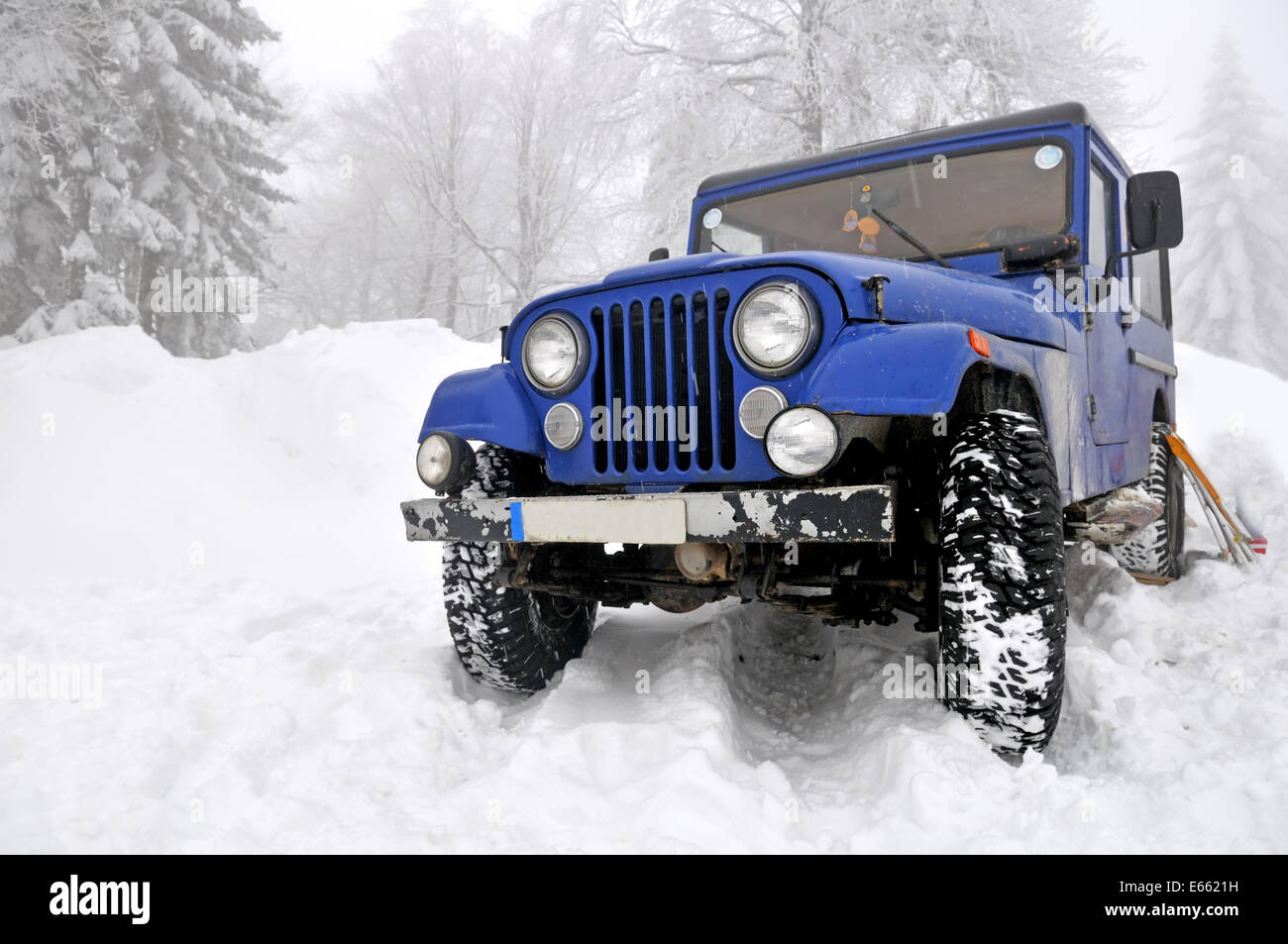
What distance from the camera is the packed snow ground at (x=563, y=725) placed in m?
2.12

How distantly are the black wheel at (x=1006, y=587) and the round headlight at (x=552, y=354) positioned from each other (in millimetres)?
1186

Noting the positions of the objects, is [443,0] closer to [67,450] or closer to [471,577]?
[67,450]

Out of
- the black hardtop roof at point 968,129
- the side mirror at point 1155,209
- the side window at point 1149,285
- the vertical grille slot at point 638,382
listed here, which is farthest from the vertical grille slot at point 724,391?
the side window at point 1149,285

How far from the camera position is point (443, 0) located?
1839 centimetres

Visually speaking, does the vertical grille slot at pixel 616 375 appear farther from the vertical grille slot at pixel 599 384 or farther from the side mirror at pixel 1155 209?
the side mirror at pixel 1155 209

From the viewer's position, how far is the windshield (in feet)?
11.0

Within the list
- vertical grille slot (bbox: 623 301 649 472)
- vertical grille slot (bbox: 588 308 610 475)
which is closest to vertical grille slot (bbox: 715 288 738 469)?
vertical grille slot (bbox: 623 301 649 472)

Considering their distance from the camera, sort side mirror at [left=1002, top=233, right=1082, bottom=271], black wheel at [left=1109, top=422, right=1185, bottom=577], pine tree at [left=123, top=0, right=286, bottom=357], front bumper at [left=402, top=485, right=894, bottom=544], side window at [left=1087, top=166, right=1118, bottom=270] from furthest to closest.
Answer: pine tree at [left=123, top=0, right=286, bottom=357] < black wheel at [left=1109, top=422, right=1185, bottom=577] < side window at [left=1087, top=166, right=1118, bottom=270] < side mirror at [left=1002, top=233, right=1082, bottom=271] < front bumper at [left=402, top=485, right=894, bottom=544]

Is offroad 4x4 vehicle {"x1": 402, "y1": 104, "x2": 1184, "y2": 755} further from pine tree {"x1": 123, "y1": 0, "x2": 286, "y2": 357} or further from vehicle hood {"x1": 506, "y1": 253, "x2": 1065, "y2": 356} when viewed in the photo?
pine tree {"x1": 123, "y1": 0, "x2": 286, "y2": 357}

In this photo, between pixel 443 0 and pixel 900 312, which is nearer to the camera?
pixel 900 312

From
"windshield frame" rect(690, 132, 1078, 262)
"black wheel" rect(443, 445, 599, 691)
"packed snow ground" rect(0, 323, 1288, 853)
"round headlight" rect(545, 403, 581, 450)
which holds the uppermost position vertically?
"windshield frame" rect(690, 132, 1078, 262)

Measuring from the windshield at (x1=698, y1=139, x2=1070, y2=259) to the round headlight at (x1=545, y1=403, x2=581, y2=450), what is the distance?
1.58m

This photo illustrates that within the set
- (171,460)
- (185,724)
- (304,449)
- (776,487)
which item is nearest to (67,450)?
(171,460)
